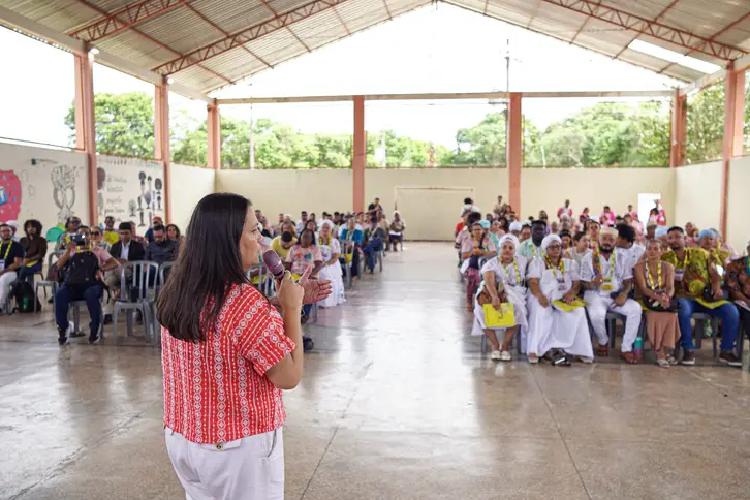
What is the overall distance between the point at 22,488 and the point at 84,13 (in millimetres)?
11588

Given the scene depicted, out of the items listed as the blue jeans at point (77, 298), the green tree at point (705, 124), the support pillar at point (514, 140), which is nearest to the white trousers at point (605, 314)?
the blue jeans at point (77, 298)

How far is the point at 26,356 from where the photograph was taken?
5914 millimetres

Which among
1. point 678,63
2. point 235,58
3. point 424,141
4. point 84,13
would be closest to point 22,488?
point 84,13

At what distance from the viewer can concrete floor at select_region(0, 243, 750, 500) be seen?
324cm

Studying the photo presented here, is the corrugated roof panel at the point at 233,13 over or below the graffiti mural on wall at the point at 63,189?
over

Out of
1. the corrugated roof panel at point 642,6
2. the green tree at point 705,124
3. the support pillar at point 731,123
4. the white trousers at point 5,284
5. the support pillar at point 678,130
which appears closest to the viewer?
the white trousers at point 5,284

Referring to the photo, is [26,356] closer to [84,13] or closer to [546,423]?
[546,423]

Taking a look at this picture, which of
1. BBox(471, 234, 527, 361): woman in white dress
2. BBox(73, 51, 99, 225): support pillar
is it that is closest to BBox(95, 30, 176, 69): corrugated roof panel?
BBox(73, 51, 99, 225): support pillar

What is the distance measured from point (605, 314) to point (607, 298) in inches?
7.5

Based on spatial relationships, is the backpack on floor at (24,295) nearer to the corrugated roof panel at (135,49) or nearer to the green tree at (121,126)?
the corrugated roof panel at (135,49)

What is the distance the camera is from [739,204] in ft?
51.3

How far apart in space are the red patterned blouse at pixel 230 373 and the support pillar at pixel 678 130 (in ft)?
70.7

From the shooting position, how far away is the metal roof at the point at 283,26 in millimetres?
12961

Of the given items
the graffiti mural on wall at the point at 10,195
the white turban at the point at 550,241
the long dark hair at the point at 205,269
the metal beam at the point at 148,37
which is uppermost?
the metal beam at the point at 148,37
